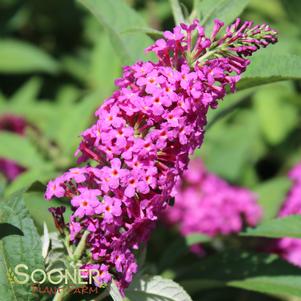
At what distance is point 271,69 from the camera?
224 centimetres

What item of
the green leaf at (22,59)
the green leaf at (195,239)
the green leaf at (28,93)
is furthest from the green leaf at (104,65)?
the green leaf at (195,239)

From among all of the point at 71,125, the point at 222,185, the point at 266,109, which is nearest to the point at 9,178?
the point at 71,125

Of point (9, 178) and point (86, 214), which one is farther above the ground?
point (9, 178)

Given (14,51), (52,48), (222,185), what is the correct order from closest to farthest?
(222,185) < (14,51) < (52,48)

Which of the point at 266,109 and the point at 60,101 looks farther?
the point at 60,101

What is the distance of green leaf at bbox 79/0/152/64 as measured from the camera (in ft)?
8.34

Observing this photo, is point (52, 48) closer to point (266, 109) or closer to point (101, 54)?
point (101, 54)

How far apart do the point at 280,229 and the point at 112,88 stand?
2330 mm

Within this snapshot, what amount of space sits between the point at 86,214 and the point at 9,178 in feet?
6.71

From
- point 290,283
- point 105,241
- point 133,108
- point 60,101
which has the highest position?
point 60,101

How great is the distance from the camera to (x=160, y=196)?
6.26 ft

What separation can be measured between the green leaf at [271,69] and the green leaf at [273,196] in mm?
1947

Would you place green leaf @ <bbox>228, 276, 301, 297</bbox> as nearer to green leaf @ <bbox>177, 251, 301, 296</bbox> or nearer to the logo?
green leaf @ <bbox>177, 251, 301, 296</bbox>

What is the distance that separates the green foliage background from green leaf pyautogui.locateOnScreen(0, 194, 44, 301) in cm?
2
